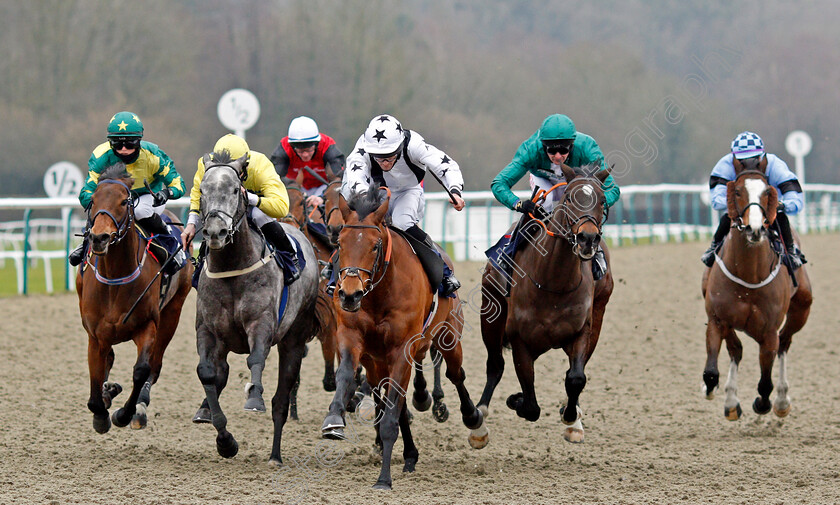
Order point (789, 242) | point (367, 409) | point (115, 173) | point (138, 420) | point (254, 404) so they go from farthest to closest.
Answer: point (789, 242), point (367, 409), point (138, 420), point (115, 173), point (254, 404)

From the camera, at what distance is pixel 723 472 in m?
6.23

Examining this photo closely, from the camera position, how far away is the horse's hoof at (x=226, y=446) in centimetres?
605

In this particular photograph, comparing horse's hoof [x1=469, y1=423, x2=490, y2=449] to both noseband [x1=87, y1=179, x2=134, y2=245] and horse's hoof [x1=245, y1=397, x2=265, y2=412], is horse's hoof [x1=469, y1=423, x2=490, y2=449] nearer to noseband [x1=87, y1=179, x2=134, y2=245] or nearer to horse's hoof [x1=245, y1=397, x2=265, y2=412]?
horse's hoof [x1=245, y1=397, x2=265, y2=412]

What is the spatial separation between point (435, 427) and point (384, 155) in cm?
254

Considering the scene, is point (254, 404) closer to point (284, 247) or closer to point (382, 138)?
point (284, 247)

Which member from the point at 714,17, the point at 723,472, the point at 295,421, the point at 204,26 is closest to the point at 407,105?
the point at 204,26

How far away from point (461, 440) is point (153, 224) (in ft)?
8.42

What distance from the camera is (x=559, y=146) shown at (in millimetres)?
6758

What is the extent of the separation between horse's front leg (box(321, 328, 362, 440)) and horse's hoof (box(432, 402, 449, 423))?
81.8 inches

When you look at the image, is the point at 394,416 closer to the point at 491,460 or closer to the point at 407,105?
the point at 491,460

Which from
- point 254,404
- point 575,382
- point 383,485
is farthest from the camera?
point 575,382

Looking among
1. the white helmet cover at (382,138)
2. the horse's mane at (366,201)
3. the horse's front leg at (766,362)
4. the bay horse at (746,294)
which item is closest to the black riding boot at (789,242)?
the bay horse at (746,294)

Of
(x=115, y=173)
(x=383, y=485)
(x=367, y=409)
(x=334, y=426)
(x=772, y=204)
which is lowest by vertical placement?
(x=383, y=485)

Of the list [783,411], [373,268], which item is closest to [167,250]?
[373,268]
